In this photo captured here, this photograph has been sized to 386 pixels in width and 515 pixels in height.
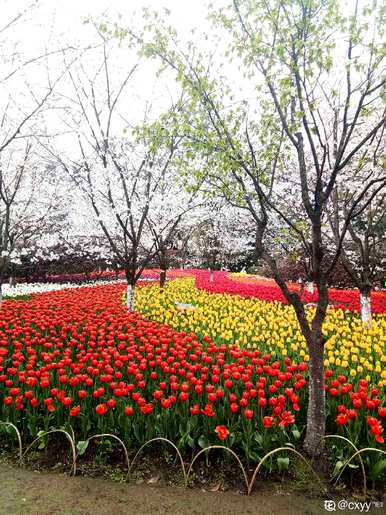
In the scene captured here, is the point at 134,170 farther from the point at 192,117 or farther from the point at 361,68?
the point at 361,68

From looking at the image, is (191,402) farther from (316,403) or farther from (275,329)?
(275,329)

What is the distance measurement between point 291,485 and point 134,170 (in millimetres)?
10425

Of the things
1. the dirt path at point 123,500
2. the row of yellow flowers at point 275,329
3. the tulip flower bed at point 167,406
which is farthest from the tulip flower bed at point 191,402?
the dirt path at point 123,500

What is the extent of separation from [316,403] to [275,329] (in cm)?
487

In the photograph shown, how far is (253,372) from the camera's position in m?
5.87

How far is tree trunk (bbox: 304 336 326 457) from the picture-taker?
4137mm

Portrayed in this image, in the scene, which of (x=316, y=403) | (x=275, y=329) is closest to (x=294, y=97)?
(x=316, y=403)

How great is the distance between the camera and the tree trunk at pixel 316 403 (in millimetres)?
4137

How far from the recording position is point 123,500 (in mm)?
3521

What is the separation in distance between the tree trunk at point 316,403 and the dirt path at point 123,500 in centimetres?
67

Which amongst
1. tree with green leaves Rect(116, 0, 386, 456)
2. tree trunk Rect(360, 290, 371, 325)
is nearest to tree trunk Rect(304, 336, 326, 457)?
tree with green leaves Rect(116, 0, 386, 456)

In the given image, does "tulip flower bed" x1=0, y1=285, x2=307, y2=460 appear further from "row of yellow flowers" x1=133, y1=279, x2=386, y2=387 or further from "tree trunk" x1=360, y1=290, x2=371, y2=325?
"tree trunk" x1=360, y1=290, x2=371, y2=325

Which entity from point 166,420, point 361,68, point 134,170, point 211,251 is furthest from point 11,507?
point 211,251

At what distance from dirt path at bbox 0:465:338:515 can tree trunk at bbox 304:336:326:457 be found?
670mm
